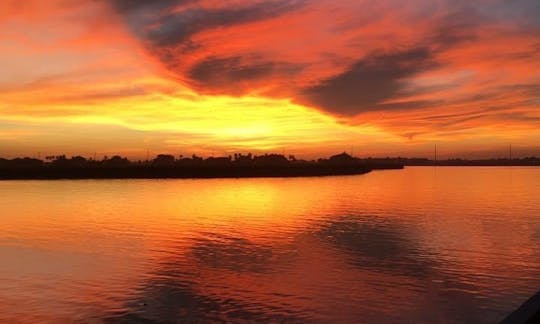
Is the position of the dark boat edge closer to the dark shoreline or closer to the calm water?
the calm water

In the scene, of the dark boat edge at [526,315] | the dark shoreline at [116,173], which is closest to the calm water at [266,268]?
the dark boat edge at [526,315]

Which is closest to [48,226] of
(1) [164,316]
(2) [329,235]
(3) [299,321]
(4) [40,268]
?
(4) [40,268]

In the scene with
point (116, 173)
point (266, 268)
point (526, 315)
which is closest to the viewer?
point (526, 315)

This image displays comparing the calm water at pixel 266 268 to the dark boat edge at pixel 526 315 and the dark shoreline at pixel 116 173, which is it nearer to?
the dark boat edge at pixel 526 315

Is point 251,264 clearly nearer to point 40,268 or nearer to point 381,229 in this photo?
point 40,268

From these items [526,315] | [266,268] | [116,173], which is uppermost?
[116,173]

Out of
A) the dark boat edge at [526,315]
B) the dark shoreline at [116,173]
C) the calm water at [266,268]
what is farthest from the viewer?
the dark shoreline at [116,173]

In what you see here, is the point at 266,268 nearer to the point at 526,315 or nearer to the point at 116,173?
the point at 526,315

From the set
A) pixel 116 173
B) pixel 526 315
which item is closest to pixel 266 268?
pixel 526 315

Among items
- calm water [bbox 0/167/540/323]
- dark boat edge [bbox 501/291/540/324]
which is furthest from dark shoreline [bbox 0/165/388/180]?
dark boat edge [bbox 501/291/540/324]

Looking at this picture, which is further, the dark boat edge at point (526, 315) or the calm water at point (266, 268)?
the calm water at point (266, 268)

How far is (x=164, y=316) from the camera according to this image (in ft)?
56.4


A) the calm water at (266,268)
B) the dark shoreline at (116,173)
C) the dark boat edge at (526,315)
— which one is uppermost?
the dark shoreline at (116,173)

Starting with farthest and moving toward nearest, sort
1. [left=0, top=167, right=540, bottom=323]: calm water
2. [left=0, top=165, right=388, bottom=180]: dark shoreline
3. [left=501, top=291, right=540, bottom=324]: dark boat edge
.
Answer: [left=0, top=165, right=388, bottom=180]: dark shoreline
[left=0, top=167, right=540, bottom=323]: calm water
[left=501, top=291, right=540, bottom=324]: dark boat edge
